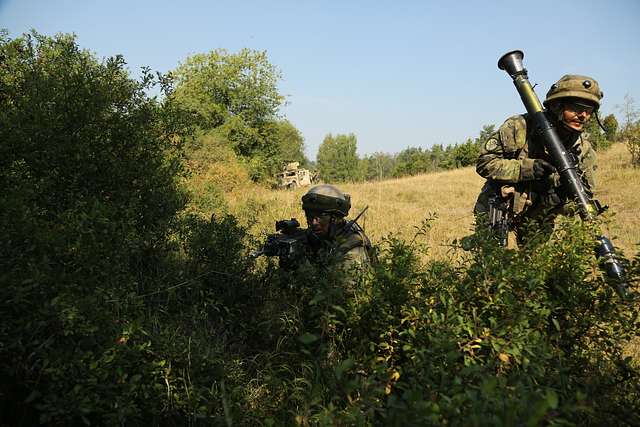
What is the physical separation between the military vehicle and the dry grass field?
14.8 metres

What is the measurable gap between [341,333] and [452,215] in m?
9.30

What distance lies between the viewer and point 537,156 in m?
4.20

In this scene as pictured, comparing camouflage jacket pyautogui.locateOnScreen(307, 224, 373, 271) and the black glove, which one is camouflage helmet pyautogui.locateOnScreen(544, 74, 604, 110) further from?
camouflage jacket pyautogui.locateOnScreen(307, 224, 373, 271)

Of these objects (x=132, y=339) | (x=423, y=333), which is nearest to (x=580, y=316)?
(x=423, y=333)

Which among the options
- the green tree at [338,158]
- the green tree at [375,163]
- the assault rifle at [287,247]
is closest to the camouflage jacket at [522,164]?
the assault rifle at [287,247]

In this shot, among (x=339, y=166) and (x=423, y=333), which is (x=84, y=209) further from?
(x=339, y=166)

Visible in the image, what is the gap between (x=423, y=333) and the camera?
231 centimetres

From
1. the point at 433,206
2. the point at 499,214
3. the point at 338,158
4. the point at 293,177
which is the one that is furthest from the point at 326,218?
the point at 338,158

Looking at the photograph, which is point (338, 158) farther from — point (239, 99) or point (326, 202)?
point (326, 202)

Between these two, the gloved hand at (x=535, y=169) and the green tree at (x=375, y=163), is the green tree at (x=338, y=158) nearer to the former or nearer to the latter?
the green tree at (x=375, y=163)

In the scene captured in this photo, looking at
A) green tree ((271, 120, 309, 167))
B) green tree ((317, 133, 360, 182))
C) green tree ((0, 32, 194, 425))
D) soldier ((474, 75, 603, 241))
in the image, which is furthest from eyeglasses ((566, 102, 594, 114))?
green tree ((317, 133, 360, 182))

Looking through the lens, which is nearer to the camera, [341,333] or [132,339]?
[132,339]

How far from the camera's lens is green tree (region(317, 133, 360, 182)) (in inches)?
3688

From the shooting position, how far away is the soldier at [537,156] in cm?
383
